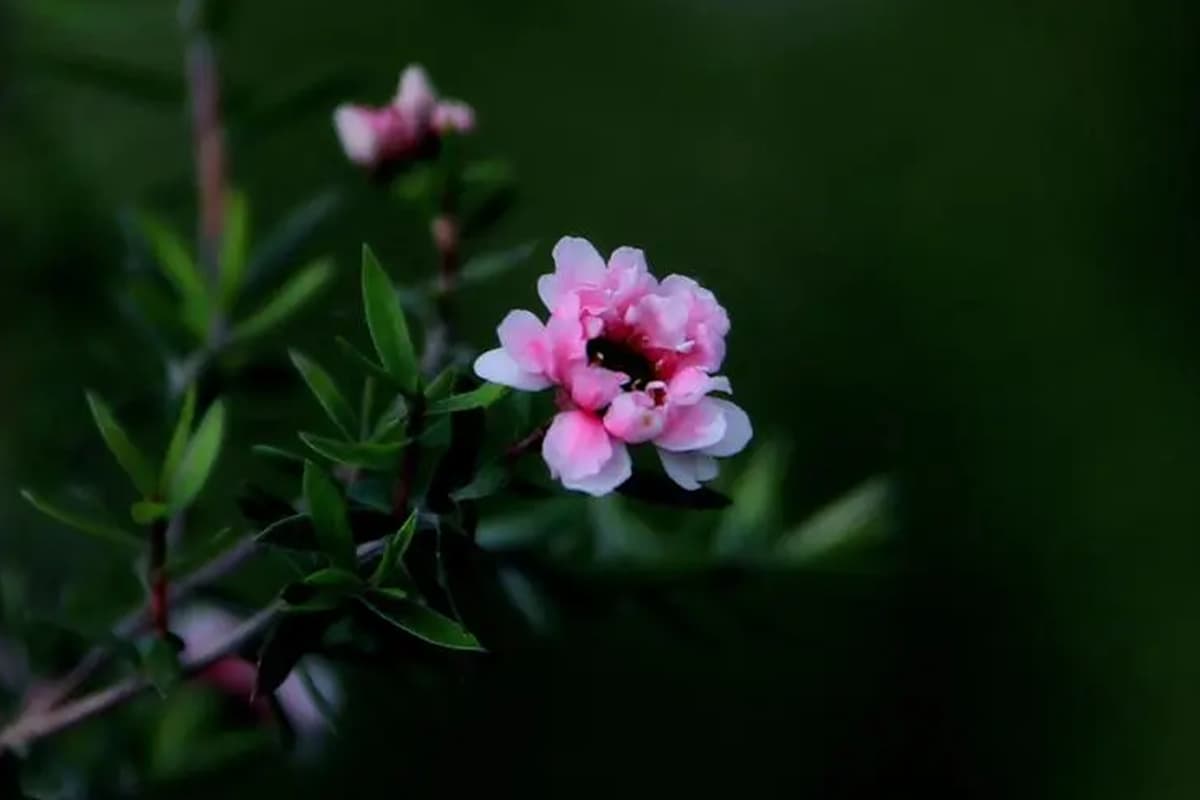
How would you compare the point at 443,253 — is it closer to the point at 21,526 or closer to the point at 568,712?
the point at 21,526

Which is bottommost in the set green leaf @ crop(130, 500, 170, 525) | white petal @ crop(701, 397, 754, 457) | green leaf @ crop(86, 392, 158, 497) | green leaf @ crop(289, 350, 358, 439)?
white petal @ crop(701, 397, 754, 457)

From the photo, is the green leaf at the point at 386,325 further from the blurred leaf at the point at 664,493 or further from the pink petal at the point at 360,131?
the pink petal at the point at 360,131

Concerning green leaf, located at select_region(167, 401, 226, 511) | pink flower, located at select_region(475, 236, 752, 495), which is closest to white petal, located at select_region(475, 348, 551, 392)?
pink flower, located at select_region(475, 236, 752, 495)

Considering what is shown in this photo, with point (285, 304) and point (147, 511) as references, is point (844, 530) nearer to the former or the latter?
point (285, 304)

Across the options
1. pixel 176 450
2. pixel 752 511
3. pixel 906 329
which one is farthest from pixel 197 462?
pixel 906 329

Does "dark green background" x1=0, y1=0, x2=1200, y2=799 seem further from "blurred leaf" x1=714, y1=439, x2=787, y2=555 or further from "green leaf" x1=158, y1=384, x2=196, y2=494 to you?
"green leaf" x1=158, y1=384, x2=196, y2=494
